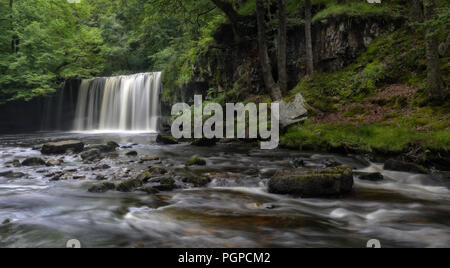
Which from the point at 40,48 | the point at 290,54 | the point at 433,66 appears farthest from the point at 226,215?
the point at 40,48

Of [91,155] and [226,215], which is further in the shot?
[91,155]

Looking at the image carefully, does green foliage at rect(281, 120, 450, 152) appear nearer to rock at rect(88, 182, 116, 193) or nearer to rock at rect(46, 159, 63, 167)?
rock at rect(88, 182, 116, 193)

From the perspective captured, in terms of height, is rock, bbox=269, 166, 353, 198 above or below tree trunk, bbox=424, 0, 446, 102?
below

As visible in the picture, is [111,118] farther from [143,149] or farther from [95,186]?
[95,186]

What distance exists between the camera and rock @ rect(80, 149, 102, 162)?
1053cm

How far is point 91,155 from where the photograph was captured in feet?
35.9

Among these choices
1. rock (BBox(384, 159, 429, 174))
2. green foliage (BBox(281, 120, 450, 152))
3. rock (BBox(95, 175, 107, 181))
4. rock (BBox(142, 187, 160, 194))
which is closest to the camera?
rock (BBox(142, 187, 160, 194))

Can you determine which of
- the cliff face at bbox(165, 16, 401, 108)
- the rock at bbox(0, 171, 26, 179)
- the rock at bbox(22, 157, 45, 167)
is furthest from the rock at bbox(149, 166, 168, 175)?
the cliff face at bbox(165, 16, 401, 108)

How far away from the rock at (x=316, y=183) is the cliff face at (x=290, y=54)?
10179 millimetres

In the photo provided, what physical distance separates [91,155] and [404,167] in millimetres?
9594

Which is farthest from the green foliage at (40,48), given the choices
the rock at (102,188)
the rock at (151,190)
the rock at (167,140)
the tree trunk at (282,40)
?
the rock at (151,190)

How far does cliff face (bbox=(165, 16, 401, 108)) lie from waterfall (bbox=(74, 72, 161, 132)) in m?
4.86

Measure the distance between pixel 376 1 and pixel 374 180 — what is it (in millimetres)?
12205

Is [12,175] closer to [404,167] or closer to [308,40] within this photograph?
[404,167]
